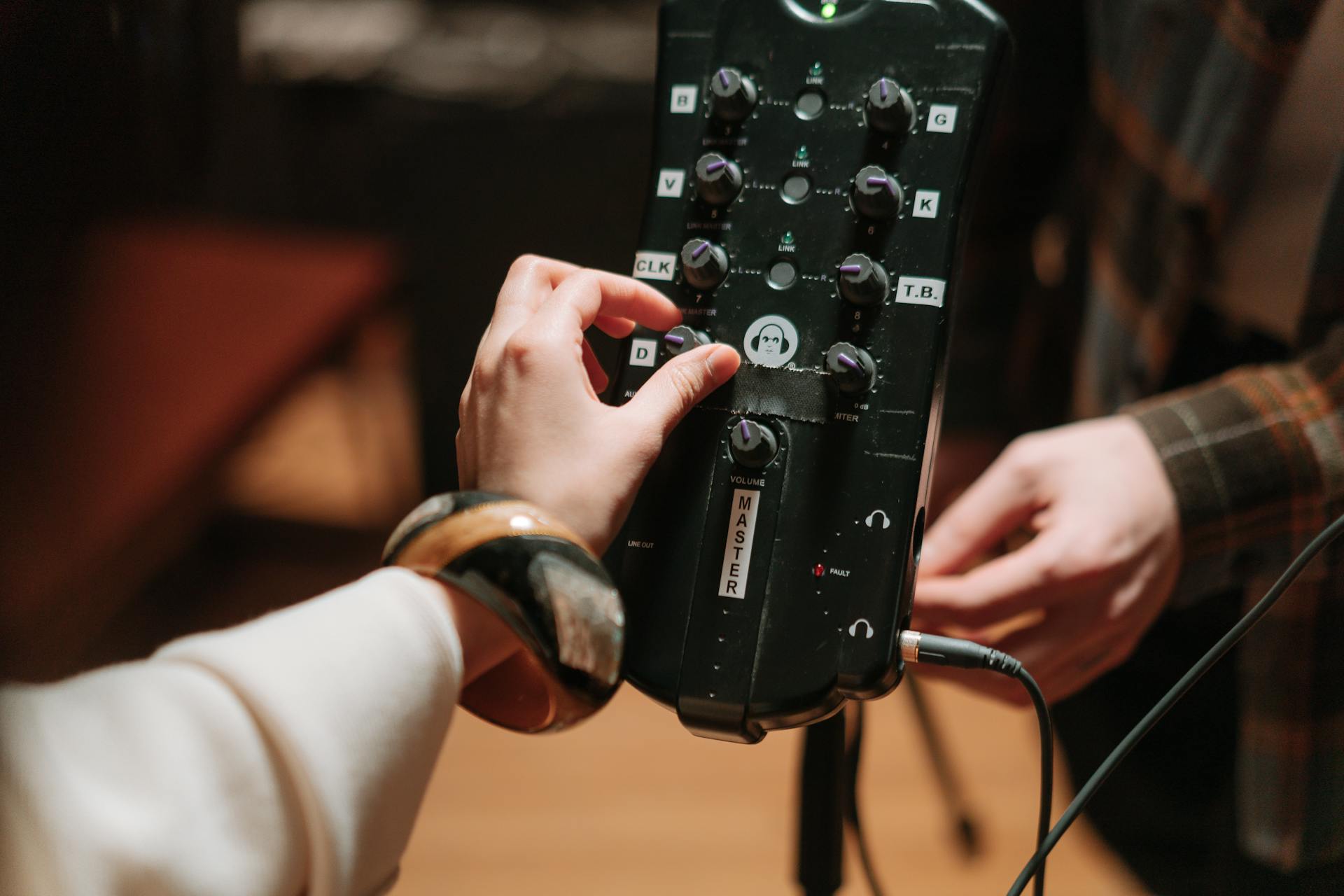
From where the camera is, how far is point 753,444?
1.29 ft

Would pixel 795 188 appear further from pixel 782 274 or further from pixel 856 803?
pixel 856 803

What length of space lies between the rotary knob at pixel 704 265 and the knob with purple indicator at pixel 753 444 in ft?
0.22

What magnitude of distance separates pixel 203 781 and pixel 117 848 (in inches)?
1.0

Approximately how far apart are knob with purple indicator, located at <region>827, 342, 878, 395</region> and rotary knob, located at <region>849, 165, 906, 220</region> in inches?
2.3

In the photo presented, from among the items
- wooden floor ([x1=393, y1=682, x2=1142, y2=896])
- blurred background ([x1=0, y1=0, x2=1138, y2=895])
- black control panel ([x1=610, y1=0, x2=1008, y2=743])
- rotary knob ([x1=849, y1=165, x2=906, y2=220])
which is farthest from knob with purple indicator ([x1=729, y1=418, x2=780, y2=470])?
wooden floor ([x1=393, y1=682, x2=1142, y2=896])

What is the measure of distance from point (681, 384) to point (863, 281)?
0.28 feet

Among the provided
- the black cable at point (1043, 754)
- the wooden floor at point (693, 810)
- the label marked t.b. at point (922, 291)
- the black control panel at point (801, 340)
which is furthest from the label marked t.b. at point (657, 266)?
the wooden floor at point (693, 810)

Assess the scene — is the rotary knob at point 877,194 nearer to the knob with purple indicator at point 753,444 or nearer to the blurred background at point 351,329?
the knob with purple indicator at point 753,444

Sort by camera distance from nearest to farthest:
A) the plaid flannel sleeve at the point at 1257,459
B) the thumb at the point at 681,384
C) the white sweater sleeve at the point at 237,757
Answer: the white sweater sleeve at the point at 237,757, the thumb at the point at 681,384, the plaid flannel sleeve at the point at 1257,459

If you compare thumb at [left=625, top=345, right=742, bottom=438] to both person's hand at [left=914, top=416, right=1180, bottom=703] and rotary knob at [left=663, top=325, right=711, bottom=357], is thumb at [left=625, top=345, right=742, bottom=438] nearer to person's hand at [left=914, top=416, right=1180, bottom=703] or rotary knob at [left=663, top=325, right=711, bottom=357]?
rotary knob at [left=663, top=325, right=711, bottom=357]

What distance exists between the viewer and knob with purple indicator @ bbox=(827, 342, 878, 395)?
389mm

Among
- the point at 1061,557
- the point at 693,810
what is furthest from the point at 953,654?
the point at 693,810

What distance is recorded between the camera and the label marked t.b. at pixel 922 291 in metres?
0.40

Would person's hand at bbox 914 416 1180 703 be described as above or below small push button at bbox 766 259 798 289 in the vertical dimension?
below
